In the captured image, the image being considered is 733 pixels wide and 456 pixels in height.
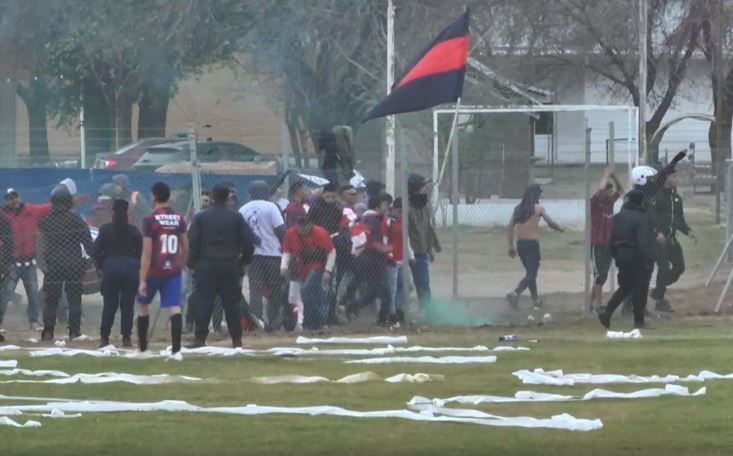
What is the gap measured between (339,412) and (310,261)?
709 centimetres

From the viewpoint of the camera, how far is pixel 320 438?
10.9 metres

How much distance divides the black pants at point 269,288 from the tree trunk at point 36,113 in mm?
21797

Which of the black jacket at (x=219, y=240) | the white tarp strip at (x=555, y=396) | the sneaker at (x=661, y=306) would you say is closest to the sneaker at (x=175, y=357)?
the black jacket at (x=219, y=240)

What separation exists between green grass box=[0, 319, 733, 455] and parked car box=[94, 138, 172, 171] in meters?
14.1

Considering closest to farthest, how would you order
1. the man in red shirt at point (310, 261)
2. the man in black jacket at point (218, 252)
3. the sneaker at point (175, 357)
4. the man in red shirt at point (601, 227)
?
the sneaker at point (175, 357), the man in black jacket at point (218, 252), the man in red shirt at point (310, 261), the man in red shirt at point (601, 227)

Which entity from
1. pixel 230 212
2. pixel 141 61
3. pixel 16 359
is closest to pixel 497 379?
pixel 230 212

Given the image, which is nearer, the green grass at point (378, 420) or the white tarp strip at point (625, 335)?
the green grass at point (378, 420)

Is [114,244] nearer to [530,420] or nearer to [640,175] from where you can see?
[640,175]

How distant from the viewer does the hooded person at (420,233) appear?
20109 mm

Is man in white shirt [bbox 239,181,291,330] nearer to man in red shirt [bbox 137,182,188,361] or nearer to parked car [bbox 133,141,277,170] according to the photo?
man in red shirt [bbox 137,182,188,361]

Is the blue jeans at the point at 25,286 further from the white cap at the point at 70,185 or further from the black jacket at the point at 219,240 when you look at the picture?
the black jacket at the point at 219,240

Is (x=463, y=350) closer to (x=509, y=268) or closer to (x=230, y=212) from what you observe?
(x=230, y=212)

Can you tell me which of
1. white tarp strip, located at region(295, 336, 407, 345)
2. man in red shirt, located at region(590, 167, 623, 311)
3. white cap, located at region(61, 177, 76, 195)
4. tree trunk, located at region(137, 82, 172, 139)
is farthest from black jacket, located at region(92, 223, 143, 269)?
tree trunk, located at region(137, 82, 172, 139)

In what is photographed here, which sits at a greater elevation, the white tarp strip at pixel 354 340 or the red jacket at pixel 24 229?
the red jacket at pixel 24 229
